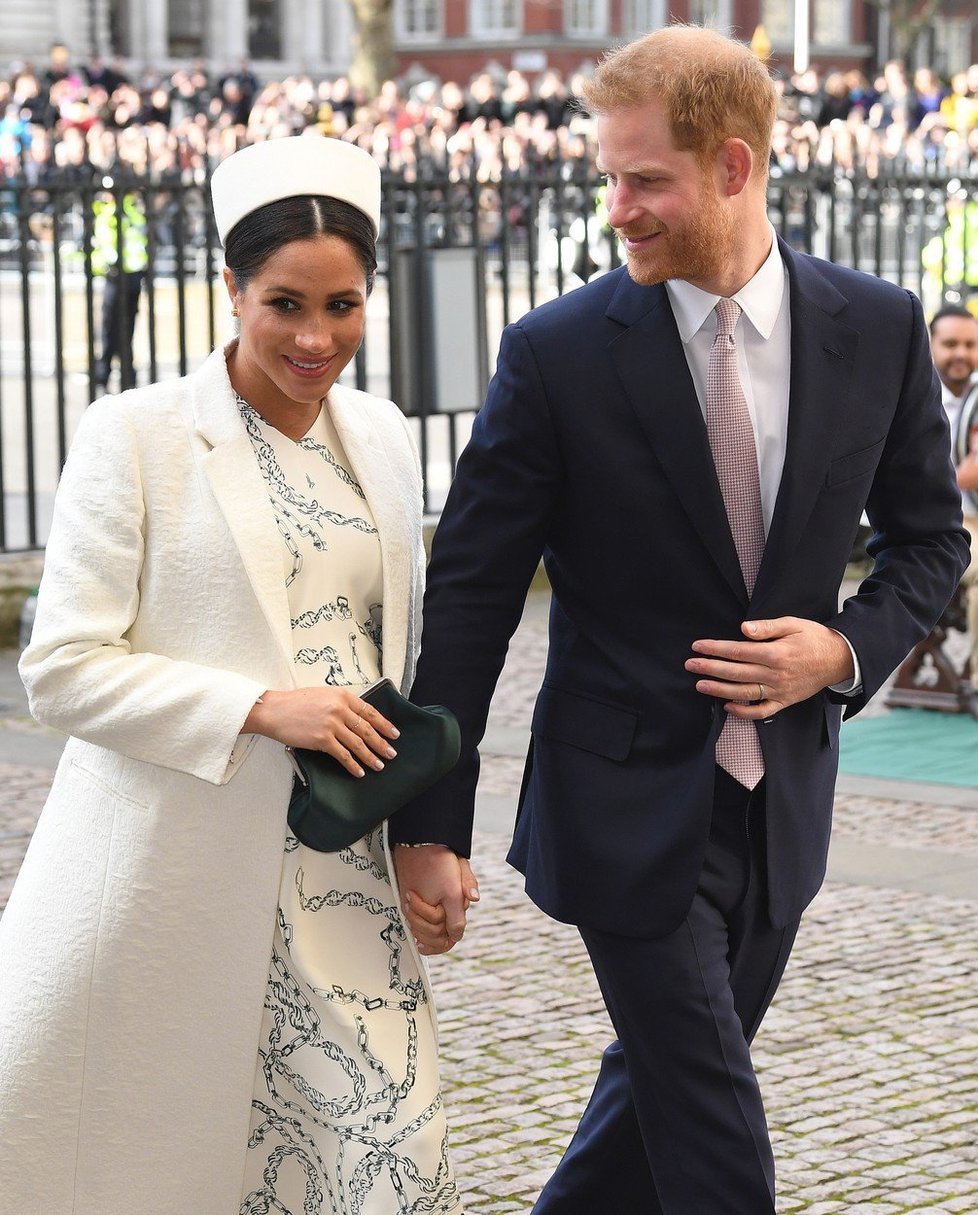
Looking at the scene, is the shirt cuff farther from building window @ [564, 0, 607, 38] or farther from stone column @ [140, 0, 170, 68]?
building window @ [564, 0, 607, 38]

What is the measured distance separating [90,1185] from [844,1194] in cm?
161

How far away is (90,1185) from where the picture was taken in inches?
114

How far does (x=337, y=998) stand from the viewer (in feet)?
9.39

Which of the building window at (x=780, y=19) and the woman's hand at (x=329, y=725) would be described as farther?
the building window at (x=780, y=19)

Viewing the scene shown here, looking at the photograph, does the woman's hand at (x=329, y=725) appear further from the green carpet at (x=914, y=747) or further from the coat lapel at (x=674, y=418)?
the green carpet at (x=914, y=747)

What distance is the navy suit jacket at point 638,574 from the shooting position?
2834mm

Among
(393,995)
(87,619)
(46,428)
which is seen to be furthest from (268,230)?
(46,428)

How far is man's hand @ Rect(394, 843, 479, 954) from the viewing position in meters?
2.91

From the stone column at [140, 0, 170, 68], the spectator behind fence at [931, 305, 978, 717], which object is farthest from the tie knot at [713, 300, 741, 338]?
the stone column at [140, 0, 170, 68]

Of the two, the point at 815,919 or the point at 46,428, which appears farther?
the point at 46,428

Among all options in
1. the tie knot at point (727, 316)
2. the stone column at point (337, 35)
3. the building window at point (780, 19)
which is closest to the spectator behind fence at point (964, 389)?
the tie knot at point (727, 316)

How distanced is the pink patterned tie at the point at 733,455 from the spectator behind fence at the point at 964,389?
5.73 metres

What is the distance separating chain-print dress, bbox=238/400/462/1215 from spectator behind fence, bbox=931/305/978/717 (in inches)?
229

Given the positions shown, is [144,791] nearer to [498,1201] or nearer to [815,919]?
[498,1201]
